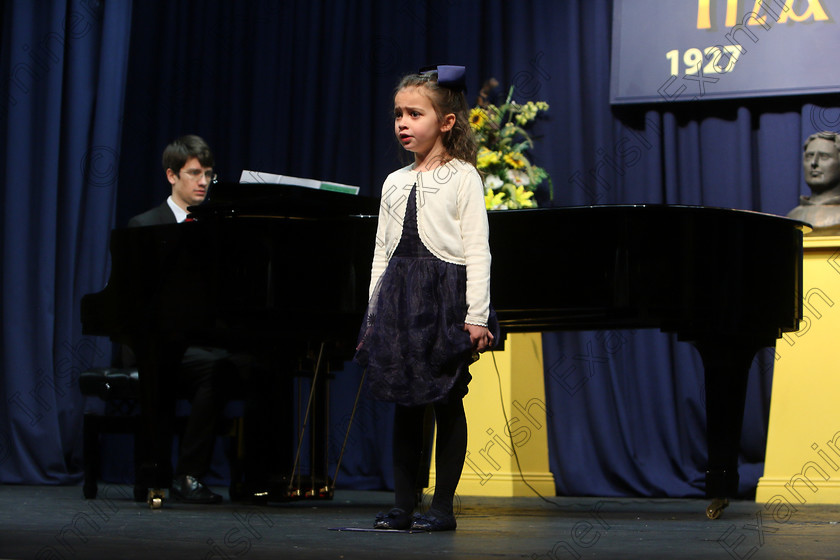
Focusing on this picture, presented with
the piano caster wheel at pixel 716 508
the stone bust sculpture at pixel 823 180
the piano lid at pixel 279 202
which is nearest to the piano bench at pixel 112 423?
the piano lid at pixel 279 202

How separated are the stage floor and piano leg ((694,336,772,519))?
0.37 ft

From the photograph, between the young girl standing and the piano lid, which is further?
the piano lid

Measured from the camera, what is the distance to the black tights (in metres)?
2.43

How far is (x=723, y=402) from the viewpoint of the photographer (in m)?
3.16

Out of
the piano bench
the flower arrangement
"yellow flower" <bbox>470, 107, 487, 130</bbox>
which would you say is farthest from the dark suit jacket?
"yellow flower" <bbox>470, 107, 487, 130</bbox>

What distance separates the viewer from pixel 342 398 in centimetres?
509

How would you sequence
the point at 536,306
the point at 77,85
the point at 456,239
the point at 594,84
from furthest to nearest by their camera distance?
the point at 77,85 → the point at 594,84 → the point at 536,306 → the point at 456,239

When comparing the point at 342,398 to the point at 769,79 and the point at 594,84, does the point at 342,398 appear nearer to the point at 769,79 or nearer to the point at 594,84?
the point at 594,84

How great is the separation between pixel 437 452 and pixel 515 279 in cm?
72

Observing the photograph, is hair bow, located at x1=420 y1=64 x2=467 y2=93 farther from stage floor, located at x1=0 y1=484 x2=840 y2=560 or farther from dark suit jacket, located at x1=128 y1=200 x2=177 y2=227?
dark suit jacket, located at x1=128 y1=200 x2=177 y2=227

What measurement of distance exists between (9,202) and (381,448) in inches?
84.7

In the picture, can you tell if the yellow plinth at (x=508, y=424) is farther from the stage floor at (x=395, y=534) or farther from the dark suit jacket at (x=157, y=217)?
the dark suit jacket at (x=157, y=217)

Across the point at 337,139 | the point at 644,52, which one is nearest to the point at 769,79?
the point at 644,52

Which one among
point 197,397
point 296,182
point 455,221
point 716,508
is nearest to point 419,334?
point 455,221
